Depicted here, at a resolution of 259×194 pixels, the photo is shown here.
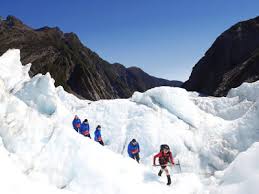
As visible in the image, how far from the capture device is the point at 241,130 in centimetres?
2233

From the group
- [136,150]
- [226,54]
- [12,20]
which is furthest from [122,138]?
[12,20]

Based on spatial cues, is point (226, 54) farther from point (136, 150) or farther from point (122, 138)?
point (136, 150)

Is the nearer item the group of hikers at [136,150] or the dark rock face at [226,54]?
the group of hikers at [136,150]

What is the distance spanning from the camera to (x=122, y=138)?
77.4ft

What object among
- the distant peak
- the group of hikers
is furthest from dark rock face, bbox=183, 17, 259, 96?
the distant peak

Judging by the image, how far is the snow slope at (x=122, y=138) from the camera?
13016 mm

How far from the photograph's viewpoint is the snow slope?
13.0 m

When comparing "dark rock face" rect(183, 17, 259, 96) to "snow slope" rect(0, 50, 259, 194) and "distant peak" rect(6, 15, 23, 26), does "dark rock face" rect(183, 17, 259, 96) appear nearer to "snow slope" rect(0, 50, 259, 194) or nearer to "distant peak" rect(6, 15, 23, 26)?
"snow slope" rect(0, 50, 259, 194)

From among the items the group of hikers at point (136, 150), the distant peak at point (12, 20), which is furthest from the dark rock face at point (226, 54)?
the distant peak at point (12, 20)

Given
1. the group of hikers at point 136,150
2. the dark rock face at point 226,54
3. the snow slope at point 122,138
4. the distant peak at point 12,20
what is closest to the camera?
the snow slope at point 122,138

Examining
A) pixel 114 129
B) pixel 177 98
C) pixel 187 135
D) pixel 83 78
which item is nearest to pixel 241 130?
pixel 187 135

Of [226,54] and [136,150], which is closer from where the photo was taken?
[136,150]

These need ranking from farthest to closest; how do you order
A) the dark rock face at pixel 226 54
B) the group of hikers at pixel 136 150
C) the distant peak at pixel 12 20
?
the distant peak at pixel 12 20 → the dark rock face at pixel 226 54 → the group of hikers at pixel 136 150

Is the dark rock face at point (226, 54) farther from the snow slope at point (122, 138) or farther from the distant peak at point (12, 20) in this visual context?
the distant peak at point (12, 20)
